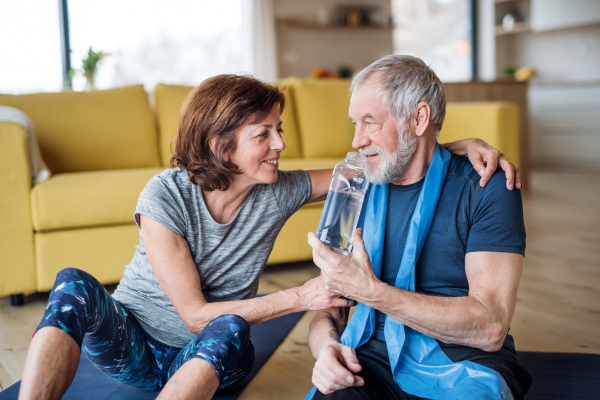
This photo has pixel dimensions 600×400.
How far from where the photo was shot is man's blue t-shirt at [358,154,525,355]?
1061 millimetres

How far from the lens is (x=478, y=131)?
3246 millimetres

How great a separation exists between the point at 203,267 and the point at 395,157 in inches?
21.7

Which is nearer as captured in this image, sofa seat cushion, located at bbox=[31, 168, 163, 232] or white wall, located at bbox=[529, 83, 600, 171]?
sofa seat cushion, located at bbox=[31, 168, 163, 232]

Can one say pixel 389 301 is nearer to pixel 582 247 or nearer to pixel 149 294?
pixel 149 294

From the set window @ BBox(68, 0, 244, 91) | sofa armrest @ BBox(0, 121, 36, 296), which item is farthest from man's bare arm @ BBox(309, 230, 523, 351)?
window @ BBox(68, 0, 244, 91)

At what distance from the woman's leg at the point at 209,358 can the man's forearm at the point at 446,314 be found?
1.07ft

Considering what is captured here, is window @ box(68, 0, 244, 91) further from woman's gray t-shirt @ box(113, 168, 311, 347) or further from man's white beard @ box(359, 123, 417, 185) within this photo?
man's white beard @ box(359, 123, 417, 185)

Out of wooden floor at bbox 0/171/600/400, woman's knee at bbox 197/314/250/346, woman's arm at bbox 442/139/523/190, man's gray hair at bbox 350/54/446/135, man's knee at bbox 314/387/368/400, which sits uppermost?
man's gray hair at bbox 350/54/446/135

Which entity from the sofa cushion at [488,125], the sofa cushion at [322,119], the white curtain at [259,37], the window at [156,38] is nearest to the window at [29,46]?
the window at [156,38]

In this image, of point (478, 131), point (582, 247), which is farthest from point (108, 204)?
point (582, 247)

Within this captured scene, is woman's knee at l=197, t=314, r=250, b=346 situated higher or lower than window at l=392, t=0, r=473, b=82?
lower

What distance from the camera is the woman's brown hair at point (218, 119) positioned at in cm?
128

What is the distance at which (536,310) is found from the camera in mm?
2137

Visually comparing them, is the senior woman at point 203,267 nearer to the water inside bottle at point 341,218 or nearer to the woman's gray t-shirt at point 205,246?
the woman's gray t-shirt at point 205,246
